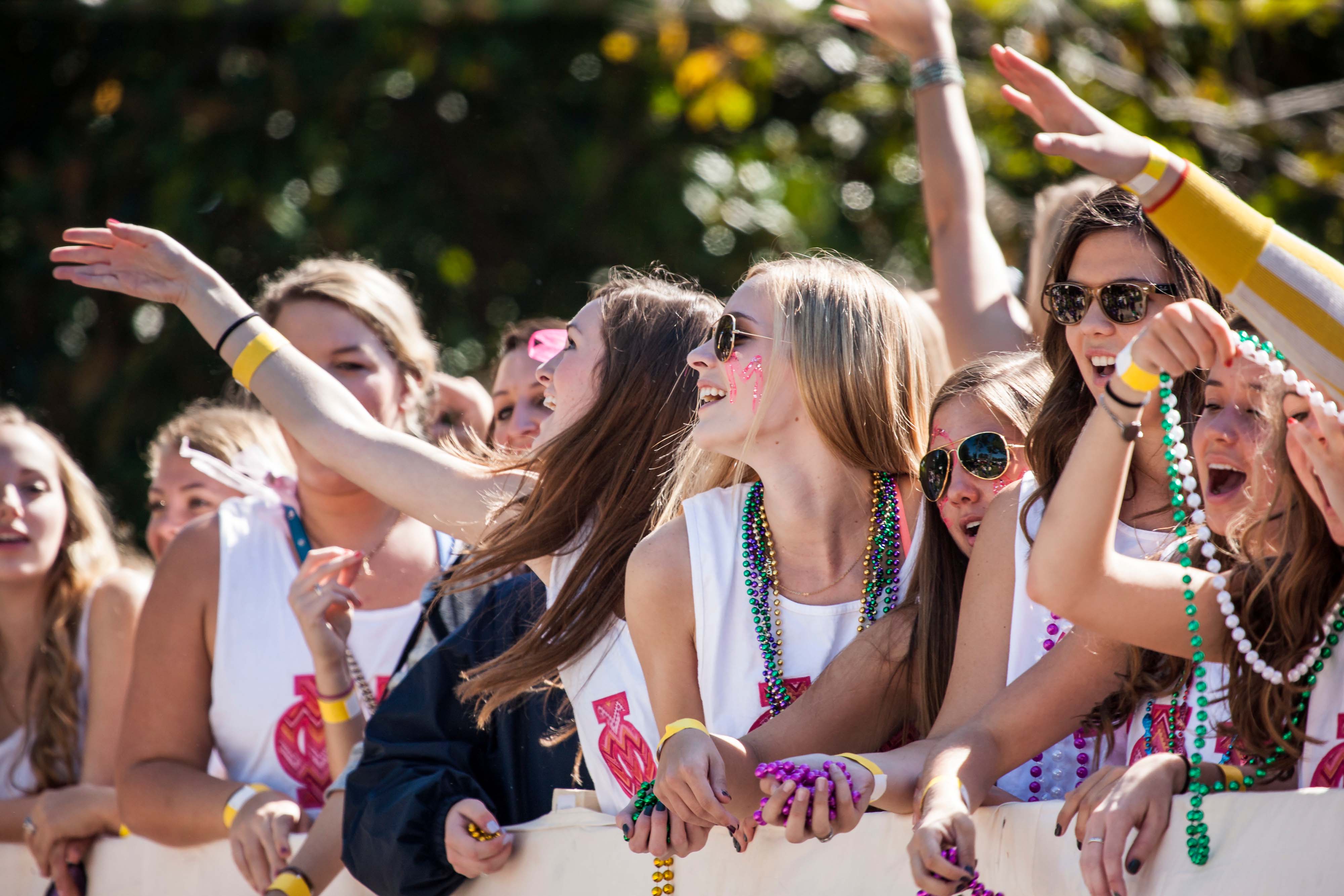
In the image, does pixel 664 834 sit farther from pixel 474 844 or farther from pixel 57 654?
pixel 57 654

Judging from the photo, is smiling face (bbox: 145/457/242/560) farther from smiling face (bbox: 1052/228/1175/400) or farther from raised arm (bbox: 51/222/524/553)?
smiling face (bbox: 1052/228/1175/400)

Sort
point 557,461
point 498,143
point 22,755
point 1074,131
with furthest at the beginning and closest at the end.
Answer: point 498,143 < point 22,755 < point 557,461 < point 1074,131

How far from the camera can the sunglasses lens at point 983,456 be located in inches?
99.7

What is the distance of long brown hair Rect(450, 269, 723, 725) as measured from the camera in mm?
2752

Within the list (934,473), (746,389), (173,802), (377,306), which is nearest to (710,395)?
(746,389)

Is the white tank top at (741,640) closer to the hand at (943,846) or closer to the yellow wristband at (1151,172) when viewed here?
the hand at (943,846)

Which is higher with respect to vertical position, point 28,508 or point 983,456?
point 983,456

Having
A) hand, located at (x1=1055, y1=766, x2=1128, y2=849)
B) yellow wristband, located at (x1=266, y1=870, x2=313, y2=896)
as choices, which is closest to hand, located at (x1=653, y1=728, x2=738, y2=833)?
hand, located at (x1=1055, y1=766, x2=1128, y2=849)

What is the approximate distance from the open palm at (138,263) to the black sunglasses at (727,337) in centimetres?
123

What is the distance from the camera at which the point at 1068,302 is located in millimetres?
2393

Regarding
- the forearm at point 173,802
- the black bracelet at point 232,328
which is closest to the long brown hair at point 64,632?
the forearm at point 173,802

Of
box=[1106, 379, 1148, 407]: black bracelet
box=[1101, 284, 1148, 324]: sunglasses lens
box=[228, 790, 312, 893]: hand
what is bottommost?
box=[228, 790, 312, 893]: hand

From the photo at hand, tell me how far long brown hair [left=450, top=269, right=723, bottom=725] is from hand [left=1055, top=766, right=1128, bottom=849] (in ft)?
3.55

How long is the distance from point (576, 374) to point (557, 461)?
0.21m
